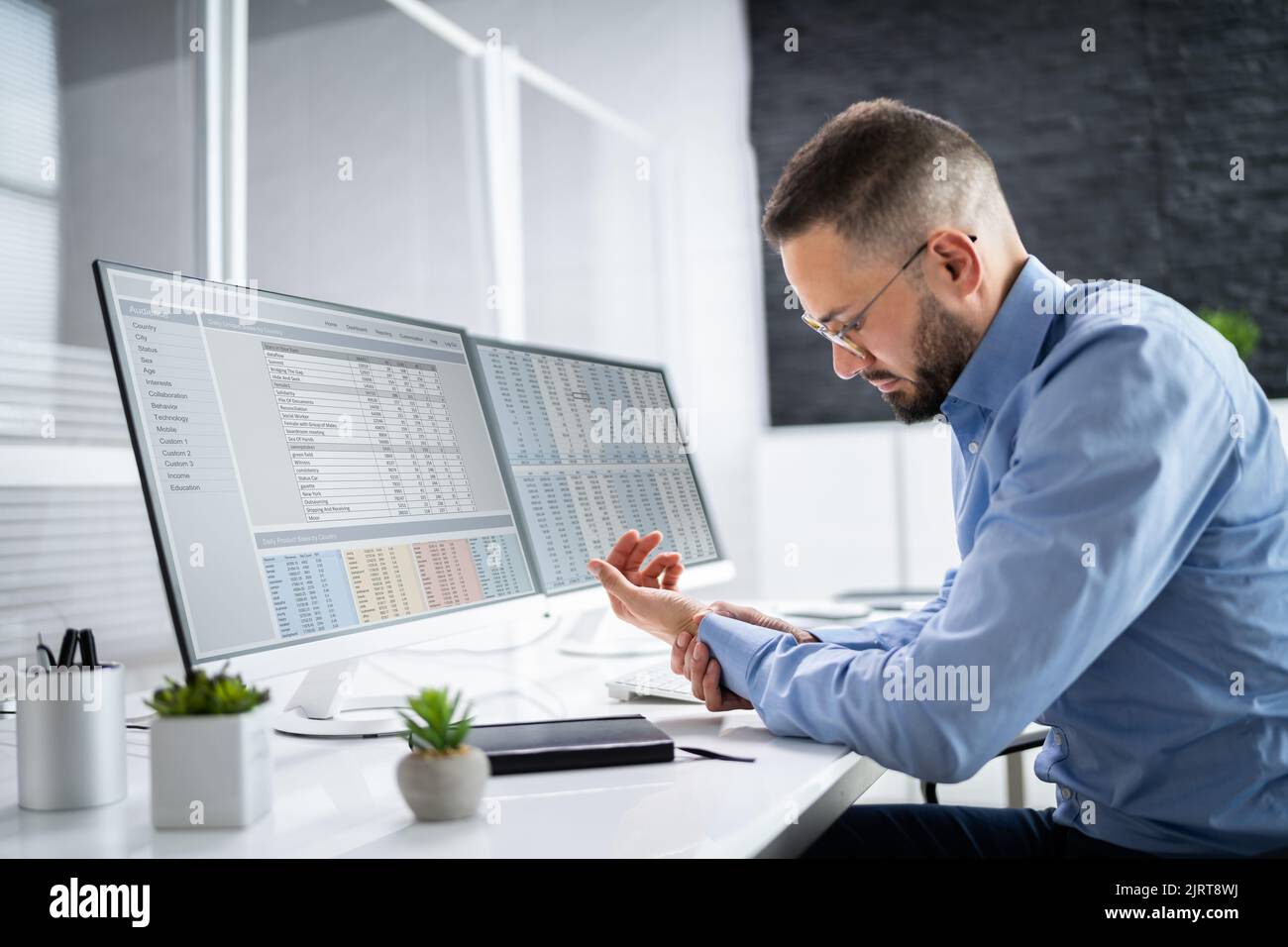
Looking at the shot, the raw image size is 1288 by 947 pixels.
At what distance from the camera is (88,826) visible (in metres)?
0.80

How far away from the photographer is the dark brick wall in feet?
10.8

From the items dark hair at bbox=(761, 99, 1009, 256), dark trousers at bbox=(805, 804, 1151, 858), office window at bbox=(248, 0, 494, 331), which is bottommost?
dark trousers at bbox=(805, 804, 1151, 858)

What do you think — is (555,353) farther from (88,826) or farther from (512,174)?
(512,174)

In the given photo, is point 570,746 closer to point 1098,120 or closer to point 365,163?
point 365,163

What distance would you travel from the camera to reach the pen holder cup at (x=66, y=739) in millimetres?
842

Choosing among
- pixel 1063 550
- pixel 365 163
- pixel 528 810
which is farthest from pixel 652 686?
pixel 365 163

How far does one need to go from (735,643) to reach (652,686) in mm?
203

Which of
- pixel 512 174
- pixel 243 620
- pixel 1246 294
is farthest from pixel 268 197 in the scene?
pixel 1246 294

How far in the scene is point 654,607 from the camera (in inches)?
46.2

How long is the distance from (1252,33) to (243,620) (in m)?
3.68

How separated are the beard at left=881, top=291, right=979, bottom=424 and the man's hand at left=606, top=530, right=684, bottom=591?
40cm

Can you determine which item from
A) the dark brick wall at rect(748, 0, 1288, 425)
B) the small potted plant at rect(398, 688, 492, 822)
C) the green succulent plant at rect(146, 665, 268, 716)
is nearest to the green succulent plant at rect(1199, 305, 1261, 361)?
the dark brick wall at rect(748, 0, 1288, 425)

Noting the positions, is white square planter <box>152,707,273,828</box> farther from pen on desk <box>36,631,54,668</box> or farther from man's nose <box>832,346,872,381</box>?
man's nose <box>832,346,872,381</box>
